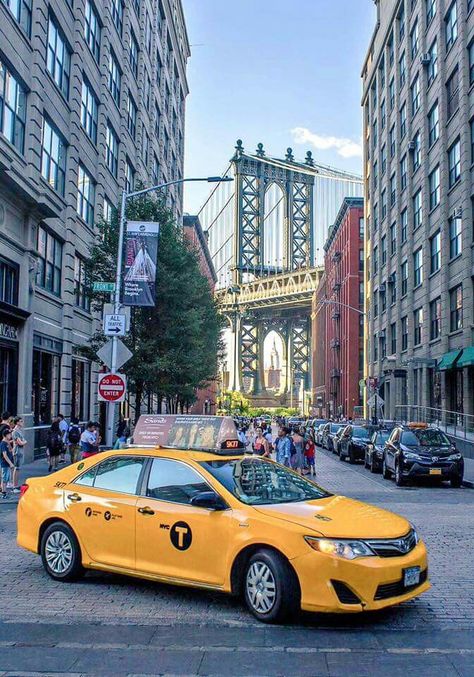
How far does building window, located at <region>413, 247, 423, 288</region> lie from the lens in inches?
1579

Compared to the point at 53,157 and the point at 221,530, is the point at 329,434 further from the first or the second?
the point at 221,530

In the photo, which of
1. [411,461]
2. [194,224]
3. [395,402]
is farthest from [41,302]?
[194,224]

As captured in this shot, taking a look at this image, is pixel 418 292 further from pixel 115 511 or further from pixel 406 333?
pixel 115 511

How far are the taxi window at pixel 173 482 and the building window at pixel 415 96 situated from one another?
131ft

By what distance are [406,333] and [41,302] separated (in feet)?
87.7

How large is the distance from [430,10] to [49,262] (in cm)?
2878

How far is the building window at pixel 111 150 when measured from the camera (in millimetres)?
32062

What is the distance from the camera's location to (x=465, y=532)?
1067 cm

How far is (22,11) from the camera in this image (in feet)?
69.3

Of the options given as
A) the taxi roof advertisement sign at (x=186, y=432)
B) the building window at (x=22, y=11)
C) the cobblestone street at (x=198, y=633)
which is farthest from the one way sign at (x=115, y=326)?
the building window at (x=22, y=11)

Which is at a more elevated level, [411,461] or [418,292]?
[418,292]

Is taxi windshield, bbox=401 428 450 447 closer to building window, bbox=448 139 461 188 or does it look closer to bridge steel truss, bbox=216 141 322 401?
building window, bbox=448 139 461 188

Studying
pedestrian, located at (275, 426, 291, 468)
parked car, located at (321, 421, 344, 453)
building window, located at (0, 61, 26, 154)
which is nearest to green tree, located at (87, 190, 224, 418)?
building window, located at (0, 61, 26, 154)

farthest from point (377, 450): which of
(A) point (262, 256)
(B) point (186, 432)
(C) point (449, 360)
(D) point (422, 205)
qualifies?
(A) point (262, 256)
